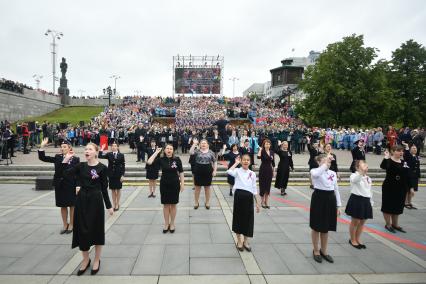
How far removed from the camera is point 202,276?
15.9 ft

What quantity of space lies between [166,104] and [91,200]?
40122 millimetres

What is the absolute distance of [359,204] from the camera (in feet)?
19.9

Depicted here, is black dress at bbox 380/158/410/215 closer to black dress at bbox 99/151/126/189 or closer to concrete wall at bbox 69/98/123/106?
black dress at bbox 99/151/126/189


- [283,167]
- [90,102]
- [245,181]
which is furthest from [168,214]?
[90,102]

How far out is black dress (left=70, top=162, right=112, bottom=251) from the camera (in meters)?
4.82

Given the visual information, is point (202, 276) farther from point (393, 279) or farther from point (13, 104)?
point (13, 104)

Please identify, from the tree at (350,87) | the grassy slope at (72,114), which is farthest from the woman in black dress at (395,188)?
the grassy slope at (72,114)

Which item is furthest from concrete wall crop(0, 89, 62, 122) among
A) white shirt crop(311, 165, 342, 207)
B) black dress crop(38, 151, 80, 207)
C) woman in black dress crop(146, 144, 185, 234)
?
white shirt crop(311, 165, 342, 207)

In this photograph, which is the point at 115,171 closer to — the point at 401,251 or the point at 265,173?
the point at 265,173

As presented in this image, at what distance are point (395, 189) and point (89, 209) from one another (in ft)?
22.9

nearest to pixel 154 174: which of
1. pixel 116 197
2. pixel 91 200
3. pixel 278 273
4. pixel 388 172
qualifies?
pixel 116 197

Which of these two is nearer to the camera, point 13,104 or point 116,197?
point 116,197

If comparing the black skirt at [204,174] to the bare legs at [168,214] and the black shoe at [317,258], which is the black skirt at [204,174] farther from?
the black shoe at [317,258]

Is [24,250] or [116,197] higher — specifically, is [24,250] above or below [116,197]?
below
